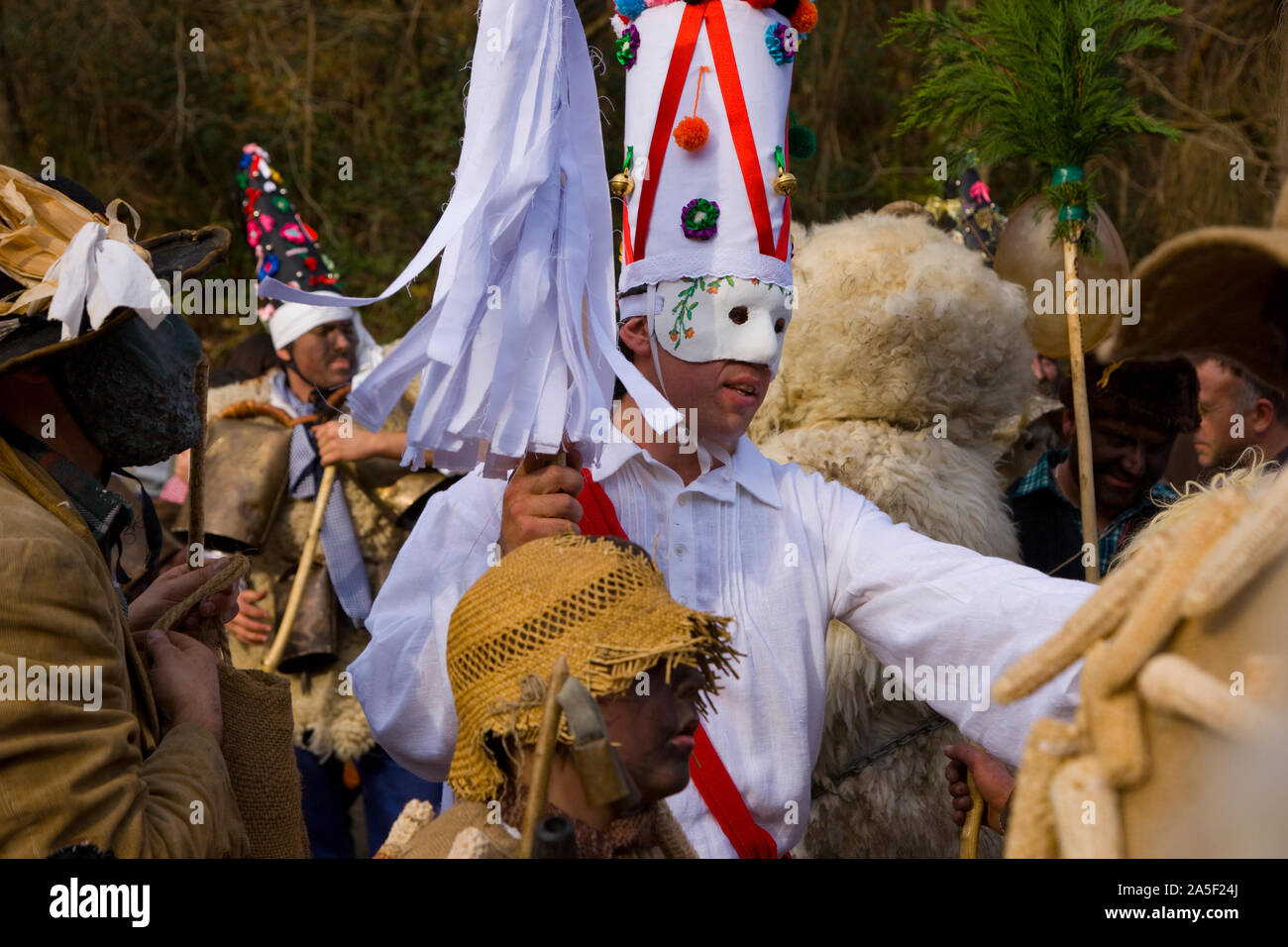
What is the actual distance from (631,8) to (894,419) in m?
1.27

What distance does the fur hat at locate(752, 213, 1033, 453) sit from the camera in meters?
3.37

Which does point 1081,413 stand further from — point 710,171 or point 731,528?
point 710,171

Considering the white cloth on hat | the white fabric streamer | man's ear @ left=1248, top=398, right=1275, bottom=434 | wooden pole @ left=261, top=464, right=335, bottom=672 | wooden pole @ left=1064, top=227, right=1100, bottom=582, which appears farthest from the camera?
wooden pole @ left=261, top=464, right=335, bottom=672

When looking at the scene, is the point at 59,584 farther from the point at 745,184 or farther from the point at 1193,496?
the point at 1193,496

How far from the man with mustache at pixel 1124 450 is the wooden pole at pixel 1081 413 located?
1.84 ft

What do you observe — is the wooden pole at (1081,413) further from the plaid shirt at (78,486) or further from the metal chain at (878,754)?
the plaid shirt at (78,486)

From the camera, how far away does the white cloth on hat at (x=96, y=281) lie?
2016 mm

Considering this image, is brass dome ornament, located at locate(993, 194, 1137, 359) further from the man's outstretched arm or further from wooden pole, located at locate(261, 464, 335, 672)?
wooden pole, located at locate(261, 464, 335, 672)

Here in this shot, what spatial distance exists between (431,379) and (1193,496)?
1598 millimetres

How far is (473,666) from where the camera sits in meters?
1.94

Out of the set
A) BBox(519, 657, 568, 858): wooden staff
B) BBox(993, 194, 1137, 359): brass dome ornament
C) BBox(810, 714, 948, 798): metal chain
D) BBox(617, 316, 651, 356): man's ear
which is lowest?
BBox(810, 714, 948, 798): metal chain

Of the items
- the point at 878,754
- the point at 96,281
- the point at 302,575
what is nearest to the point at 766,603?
the point at 878,754

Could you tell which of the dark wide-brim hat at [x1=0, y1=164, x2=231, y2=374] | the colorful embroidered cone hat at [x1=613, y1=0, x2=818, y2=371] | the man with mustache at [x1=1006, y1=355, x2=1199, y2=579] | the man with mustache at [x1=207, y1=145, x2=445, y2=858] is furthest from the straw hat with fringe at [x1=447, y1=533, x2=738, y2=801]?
the man with mustache at [x1=207, y1=145, x2=445, y2=858]

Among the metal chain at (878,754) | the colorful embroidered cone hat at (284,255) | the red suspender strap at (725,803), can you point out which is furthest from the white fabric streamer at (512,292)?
the colorful embroidered cone hat at (284,255)
